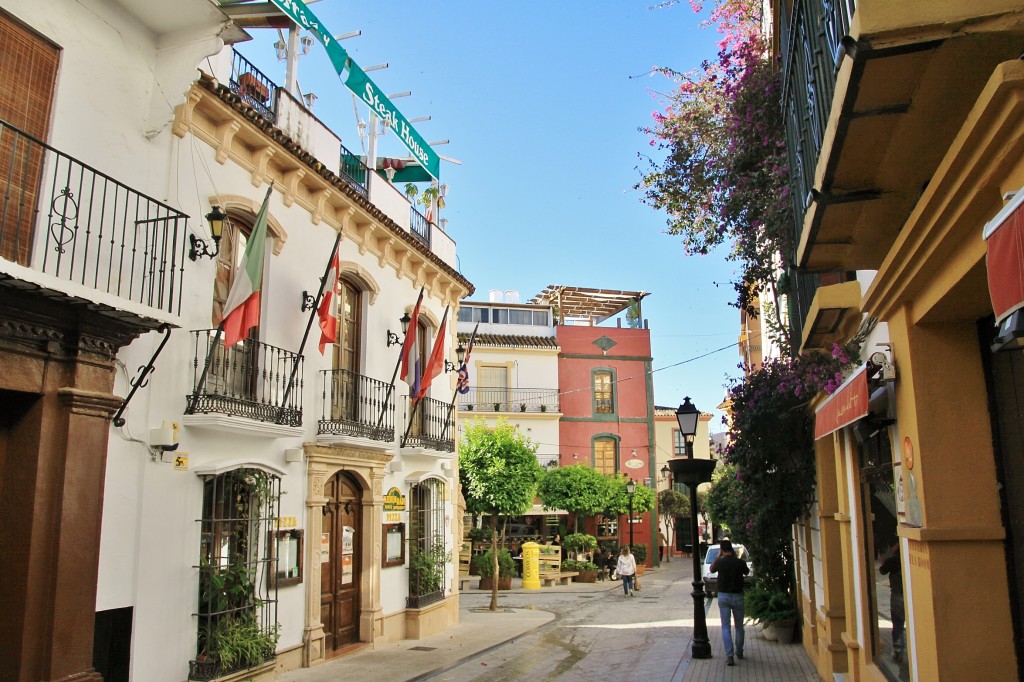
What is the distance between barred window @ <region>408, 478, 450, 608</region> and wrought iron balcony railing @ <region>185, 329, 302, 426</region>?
195 inches

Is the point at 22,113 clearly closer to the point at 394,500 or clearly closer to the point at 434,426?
the point at 394,500

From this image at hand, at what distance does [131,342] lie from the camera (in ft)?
26.0

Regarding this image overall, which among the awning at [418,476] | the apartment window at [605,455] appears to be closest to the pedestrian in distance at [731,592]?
the awning at [418,476]

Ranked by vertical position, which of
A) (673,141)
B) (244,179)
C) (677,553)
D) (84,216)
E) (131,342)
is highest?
(673,141)

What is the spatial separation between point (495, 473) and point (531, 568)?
246 inches

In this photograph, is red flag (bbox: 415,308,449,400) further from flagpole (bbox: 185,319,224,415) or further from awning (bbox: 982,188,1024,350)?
awning (bbox: 982,188,1024,350)

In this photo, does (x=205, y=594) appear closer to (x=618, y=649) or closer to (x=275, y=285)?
(x=275, y=285)

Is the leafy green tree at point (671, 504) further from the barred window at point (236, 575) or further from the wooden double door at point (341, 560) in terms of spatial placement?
the barred window at point (236, 575)

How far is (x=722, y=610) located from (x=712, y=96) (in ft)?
24.3

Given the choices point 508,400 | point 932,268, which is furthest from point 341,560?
point 508,400

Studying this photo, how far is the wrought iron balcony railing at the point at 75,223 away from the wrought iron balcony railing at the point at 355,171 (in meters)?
5.89

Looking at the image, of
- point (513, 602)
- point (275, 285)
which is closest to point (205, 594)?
point (275, 285)

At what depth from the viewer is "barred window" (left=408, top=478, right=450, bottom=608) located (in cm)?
1486

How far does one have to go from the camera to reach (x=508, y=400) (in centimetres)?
3569
